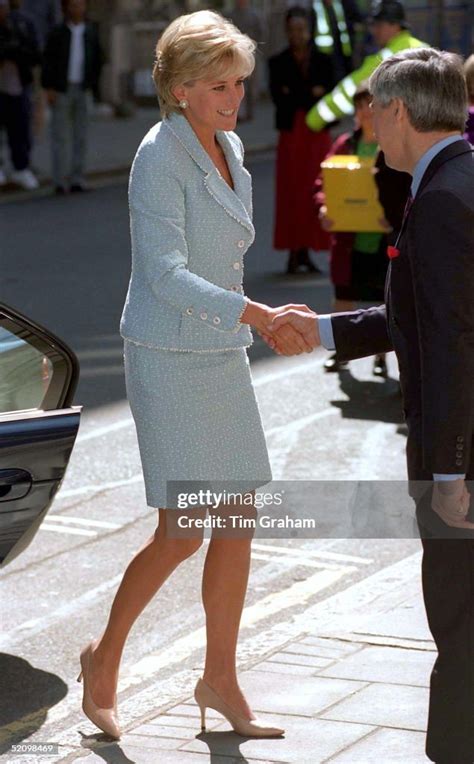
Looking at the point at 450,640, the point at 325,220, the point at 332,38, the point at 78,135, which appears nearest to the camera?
the point at 450,640

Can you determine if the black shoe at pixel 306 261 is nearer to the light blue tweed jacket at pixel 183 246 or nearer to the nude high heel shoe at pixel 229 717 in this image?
the light blue tweed jacket at pixel 183 246

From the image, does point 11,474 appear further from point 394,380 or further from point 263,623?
point 394,380

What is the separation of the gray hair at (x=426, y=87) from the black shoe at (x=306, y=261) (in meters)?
9.62

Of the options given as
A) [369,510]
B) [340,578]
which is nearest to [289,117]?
[369,510]

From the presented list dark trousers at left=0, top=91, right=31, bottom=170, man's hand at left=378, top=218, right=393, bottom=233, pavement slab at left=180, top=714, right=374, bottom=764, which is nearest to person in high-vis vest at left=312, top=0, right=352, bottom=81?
dark trousers at left=0, top=91, right=31, bottom=170

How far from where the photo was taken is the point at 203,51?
412cm

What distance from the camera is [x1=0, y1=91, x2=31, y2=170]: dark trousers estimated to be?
1864 cm

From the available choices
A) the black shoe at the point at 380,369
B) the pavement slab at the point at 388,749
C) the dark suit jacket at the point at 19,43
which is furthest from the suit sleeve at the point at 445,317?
the dark suit jacket at the point at 19,43

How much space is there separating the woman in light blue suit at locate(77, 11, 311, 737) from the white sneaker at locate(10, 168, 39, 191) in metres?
15.0

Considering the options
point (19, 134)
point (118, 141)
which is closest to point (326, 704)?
point (19, 134)

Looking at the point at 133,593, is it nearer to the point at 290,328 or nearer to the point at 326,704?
the point at 326,704

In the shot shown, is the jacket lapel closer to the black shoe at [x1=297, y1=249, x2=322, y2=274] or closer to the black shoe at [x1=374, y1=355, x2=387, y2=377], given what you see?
the black shoe at [x1=374, y1=355, x2=387, y2=377]

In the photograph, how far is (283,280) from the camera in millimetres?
13016

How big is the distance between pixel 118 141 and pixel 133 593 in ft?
65.4
